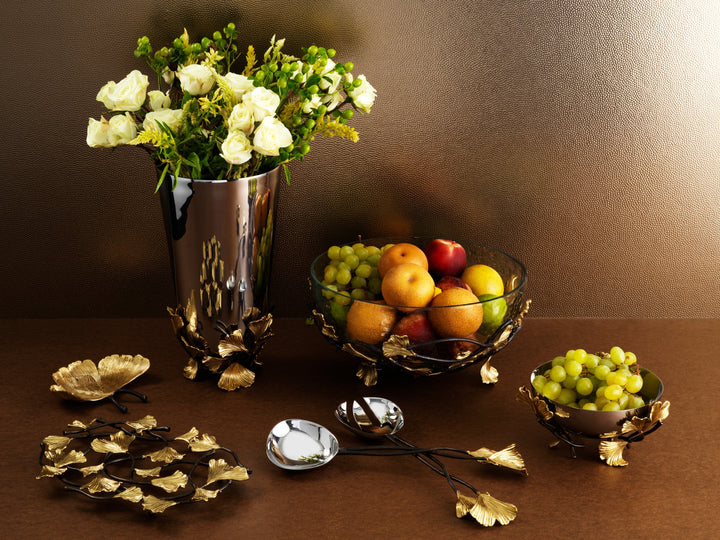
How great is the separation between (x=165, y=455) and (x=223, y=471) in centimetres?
9

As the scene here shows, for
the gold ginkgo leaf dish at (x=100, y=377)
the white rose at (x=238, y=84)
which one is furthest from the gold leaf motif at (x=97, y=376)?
the white rose at (x=238, y=84)

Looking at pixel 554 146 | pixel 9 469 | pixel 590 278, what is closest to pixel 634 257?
pixel 590 278

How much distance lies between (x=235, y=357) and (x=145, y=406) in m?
0.14

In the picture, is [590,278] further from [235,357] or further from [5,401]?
[5,401]

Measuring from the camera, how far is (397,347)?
92cm

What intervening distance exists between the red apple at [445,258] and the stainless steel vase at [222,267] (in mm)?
243

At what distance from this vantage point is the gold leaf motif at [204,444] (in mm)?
818

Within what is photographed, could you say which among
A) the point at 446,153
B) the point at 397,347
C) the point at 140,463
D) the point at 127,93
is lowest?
the point at 140,463

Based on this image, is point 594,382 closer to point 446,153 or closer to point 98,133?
point 446,153

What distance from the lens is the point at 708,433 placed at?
2.95 feet

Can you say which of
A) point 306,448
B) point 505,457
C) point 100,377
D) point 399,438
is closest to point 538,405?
point 505,457

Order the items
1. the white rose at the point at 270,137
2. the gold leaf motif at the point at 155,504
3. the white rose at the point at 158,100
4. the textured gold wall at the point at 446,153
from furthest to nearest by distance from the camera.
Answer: the textured gold wall at the point at 446,153 < the white rose at the point at 158,100 < the white rose at the point at 270,137 < the gold leaf motif at the point at 155,504

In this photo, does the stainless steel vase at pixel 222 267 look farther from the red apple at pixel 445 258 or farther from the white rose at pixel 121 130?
the red apple at pixel 445 258

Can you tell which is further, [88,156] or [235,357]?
[88,156]
